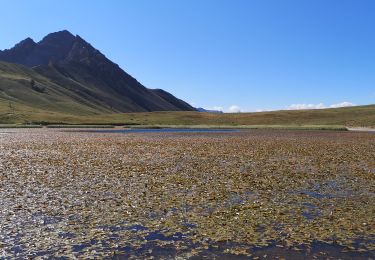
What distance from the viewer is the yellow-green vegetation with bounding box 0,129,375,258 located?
14.5 meters

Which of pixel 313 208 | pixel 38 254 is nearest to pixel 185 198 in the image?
pixel 313 208

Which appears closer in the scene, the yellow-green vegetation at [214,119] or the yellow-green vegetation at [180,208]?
the yellow-green vegetation at [180,208]

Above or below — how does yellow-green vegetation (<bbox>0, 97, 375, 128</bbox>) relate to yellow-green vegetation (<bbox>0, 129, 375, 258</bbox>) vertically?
above

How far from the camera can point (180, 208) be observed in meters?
20.0

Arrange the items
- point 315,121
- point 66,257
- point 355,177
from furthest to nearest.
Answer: point 315,121 → point 355,177 → point 66,257

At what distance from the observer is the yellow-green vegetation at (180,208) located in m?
14.5

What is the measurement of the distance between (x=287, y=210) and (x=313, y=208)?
1.48 meters

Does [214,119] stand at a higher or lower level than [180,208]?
higher

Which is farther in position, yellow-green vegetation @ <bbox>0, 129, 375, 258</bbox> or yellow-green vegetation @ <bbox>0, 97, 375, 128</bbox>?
yellow-green vegetation @ <bbox>0, 97, 375, 128</bbox>

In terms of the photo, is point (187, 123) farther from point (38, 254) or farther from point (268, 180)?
point (38, 254)

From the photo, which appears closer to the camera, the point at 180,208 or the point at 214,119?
the point at 180,208

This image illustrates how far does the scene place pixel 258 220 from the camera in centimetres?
1770

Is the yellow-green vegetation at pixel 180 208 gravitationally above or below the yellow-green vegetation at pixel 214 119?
below

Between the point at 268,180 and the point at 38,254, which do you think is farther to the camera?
the point at 268,180
